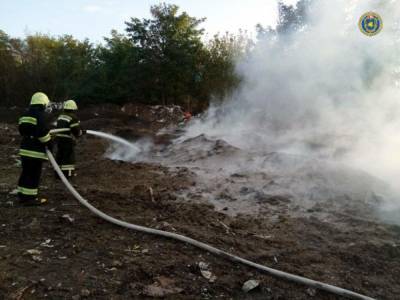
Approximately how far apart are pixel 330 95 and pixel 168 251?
7.92m

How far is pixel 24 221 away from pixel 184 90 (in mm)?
17147

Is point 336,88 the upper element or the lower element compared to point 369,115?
upper

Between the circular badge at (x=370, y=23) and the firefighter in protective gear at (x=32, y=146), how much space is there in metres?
7.93

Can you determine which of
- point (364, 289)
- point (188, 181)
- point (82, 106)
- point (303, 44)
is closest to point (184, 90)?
point (82, 106)

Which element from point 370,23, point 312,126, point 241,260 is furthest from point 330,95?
point 241,260

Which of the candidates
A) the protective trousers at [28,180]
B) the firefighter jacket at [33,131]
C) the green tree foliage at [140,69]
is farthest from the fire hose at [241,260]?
the green tree foliage at [140,69]

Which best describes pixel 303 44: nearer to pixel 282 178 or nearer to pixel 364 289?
pixel 282 178

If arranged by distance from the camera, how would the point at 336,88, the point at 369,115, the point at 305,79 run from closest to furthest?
the point at 369,115 → the point at 336,88 → the point at 305,79

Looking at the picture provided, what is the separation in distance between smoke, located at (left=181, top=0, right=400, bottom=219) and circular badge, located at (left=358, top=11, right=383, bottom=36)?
16 centimetres

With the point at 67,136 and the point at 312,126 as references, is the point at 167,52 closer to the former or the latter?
the point at 312,126

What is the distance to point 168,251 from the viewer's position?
11.5ft

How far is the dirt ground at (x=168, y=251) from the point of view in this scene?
289 cm

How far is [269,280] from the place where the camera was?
308 centimetres

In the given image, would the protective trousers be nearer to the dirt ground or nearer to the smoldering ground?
the dirt ground
